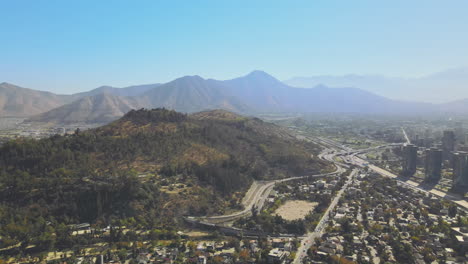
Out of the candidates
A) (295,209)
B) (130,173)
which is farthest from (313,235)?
(130,173)

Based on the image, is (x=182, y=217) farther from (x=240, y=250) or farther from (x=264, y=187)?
(x=264, y=187)

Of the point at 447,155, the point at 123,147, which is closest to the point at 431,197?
the point at 447,155

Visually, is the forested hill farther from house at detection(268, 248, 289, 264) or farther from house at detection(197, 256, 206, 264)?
house at detection(268, 248, 289, 264)

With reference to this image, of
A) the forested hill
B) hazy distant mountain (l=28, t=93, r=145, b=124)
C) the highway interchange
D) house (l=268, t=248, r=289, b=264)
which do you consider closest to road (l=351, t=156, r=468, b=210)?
the highway interchange

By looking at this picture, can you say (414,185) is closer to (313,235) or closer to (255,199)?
(255,199)

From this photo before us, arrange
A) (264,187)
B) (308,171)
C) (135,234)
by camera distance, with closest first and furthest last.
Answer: (135,234) → (264,187) → (308,171)

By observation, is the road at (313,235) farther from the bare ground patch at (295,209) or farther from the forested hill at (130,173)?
the forested hill at (130,173)
